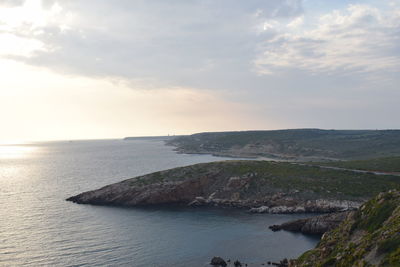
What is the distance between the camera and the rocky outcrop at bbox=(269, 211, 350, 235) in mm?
58062

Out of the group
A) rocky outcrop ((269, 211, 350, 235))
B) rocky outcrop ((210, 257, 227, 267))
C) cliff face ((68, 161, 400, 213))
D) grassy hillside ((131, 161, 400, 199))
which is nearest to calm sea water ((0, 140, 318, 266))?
rocky outcrop ((210, 257, 227, 267))

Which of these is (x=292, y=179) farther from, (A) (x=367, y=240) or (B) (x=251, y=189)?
(A) (x=367, y=240)

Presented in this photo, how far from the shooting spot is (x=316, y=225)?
59000 millimetres

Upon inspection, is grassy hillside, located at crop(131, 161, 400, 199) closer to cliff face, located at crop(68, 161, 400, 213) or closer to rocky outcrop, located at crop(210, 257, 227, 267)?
cliff face, located at crop(68, 161, 400, 213)

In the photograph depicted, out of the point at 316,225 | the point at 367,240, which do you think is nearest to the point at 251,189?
the point at 316,225

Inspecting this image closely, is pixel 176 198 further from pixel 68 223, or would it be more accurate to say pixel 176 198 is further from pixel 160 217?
pixel 68 223

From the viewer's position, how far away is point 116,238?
2281 inches

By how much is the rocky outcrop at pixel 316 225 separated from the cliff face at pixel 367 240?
17.4 m

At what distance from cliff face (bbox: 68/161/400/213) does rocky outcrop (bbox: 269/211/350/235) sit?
1494 cm

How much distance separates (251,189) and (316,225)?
32.8 meters

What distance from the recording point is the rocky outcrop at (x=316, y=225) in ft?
190

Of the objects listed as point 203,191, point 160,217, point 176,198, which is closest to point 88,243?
point 160,217

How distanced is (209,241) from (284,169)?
5393 centimetres

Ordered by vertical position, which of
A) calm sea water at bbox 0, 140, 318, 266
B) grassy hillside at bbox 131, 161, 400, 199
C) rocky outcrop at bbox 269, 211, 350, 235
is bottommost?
calm sea water at bbox 0, 140, 318, 266
